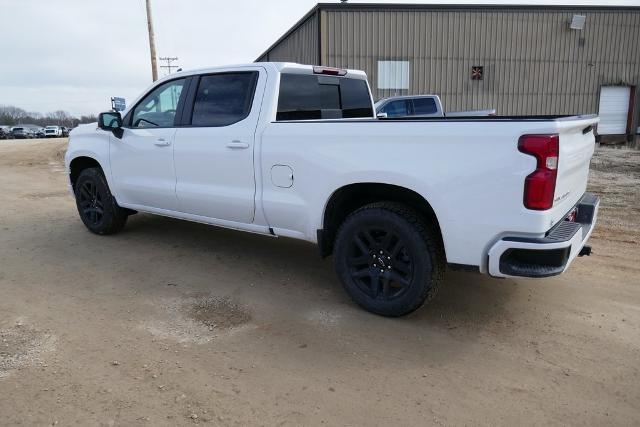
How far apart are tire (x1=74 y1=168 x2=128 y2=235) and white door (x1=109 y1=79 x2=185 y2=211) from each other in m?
0.32

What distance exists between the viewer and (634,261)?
194 inches

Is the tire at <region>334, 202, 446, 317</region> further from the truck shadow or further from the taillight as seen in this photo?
the taillight

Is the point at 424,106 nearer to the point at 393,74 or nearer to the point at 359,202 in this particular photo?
the point at 359,202

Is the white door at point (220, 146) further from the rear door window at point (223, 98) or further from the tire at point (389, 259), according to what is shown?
the tire at point (389, 259)

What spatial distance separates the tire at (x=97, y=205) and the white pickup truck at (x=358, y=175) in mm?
273

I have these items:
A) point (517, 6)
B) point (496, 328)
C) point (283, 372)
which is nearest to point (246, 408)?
point (283, 372)

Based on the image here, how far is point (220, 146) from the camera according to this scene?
176 inches

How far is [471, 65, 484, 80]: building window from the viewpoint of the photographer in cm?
2241

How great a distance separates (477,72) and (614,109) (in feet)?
24.3

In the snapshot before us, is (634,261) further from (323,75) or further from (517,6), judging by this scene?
(517,6)

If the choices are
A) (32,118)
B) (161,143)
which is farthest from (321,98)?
(32,118)

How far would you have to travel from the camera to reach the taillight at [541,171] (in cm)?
283

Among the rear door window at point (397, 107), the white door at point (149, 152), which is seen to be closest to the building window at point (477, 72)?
the rear door window at point (397, 107)

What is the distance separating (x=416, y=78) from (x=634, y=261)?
60.8 ft
